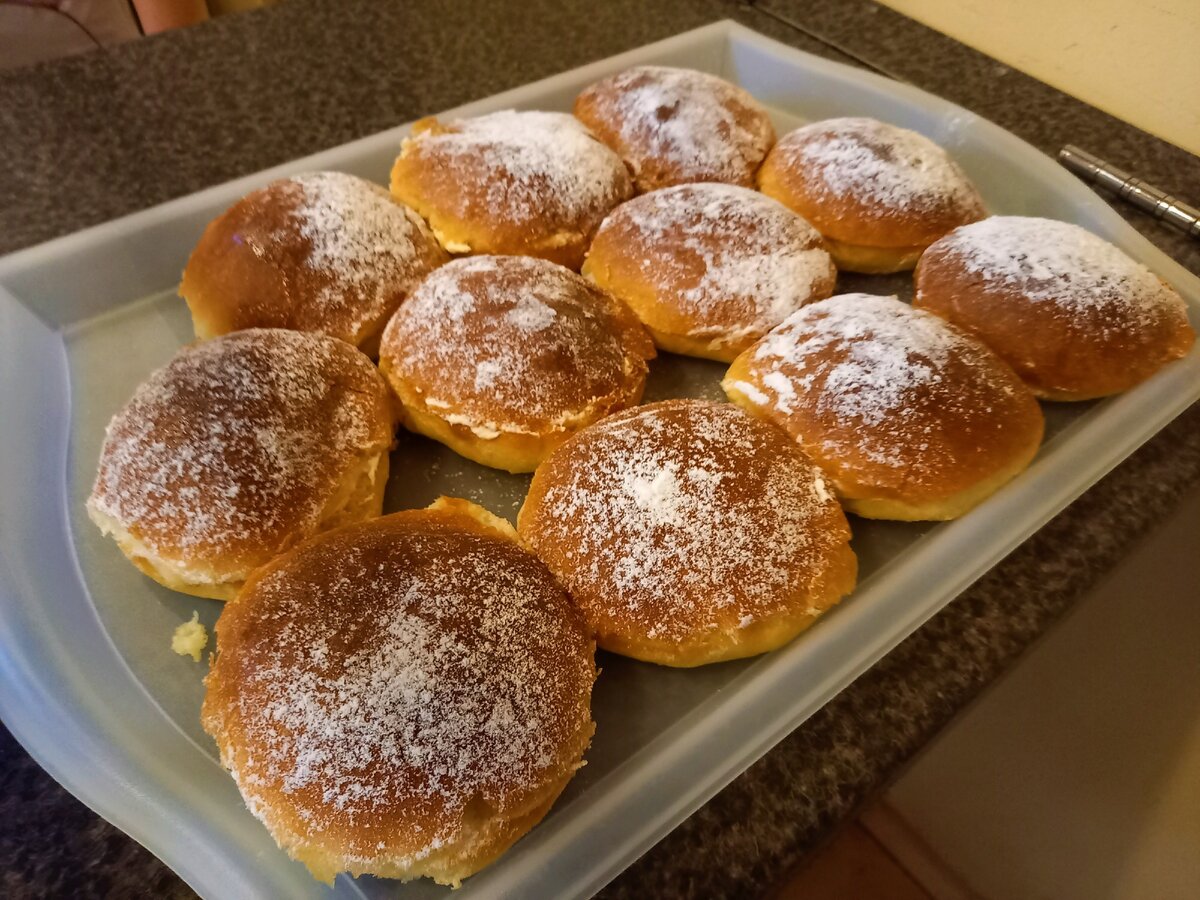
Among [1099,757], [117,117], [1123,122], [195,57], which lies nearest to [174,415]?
[117,117]

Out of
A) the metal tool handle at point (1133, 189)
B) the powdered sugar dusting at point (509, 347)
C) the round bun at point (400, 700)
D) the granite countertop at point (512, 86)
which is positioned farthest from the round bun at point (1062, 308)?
the round bun at point (400, 700)

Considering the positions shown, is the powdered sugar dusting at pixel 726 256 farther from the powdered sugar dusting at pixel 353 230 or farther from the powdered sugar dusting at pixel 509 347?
the powdered sugar dusting at pixel 353 230

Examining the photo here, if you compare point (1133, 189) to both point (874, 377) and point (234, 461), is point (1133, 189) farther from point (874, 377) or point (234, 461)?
point (234, 461)

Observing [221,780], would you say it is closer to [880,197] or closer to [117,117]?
[880,197]

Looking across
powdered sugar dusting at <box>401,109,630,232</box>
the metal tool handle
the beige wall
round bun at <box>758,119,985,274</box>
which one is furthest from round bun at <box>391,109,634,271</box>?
the beige wall

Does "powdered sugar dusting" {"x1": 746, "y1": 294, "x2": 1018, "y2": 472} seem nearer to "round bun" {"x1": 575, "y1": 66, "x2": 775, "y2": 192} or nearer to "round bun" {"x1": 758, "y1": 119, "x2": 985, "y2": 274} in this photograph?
"round bun" {"x1": 758, "y1": 119, "x2": 985, "y2": 274}

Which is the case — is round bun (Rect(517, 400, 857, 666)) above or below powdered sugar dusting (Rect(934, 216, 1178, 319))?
below

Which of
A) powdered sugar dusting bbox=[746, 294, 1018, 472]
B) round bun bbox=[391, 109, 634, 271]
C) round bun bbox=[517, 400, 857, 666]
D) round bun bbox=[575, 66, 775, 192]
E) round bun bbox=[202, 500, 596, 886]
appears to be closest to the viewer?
round bun bbox=[202, 500, 596, 886]

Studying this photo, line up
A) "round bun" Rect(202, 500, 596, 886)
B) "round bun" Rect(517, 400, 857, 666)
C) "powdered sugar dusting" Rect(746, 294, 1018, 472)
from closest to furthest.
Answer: "round bun" Rect(202, 500, 596, 886)
"round bun" Rect(517, 400, 857, 666)
"powdered sugar dusting" Rect(746, 294, 1018, 472)
